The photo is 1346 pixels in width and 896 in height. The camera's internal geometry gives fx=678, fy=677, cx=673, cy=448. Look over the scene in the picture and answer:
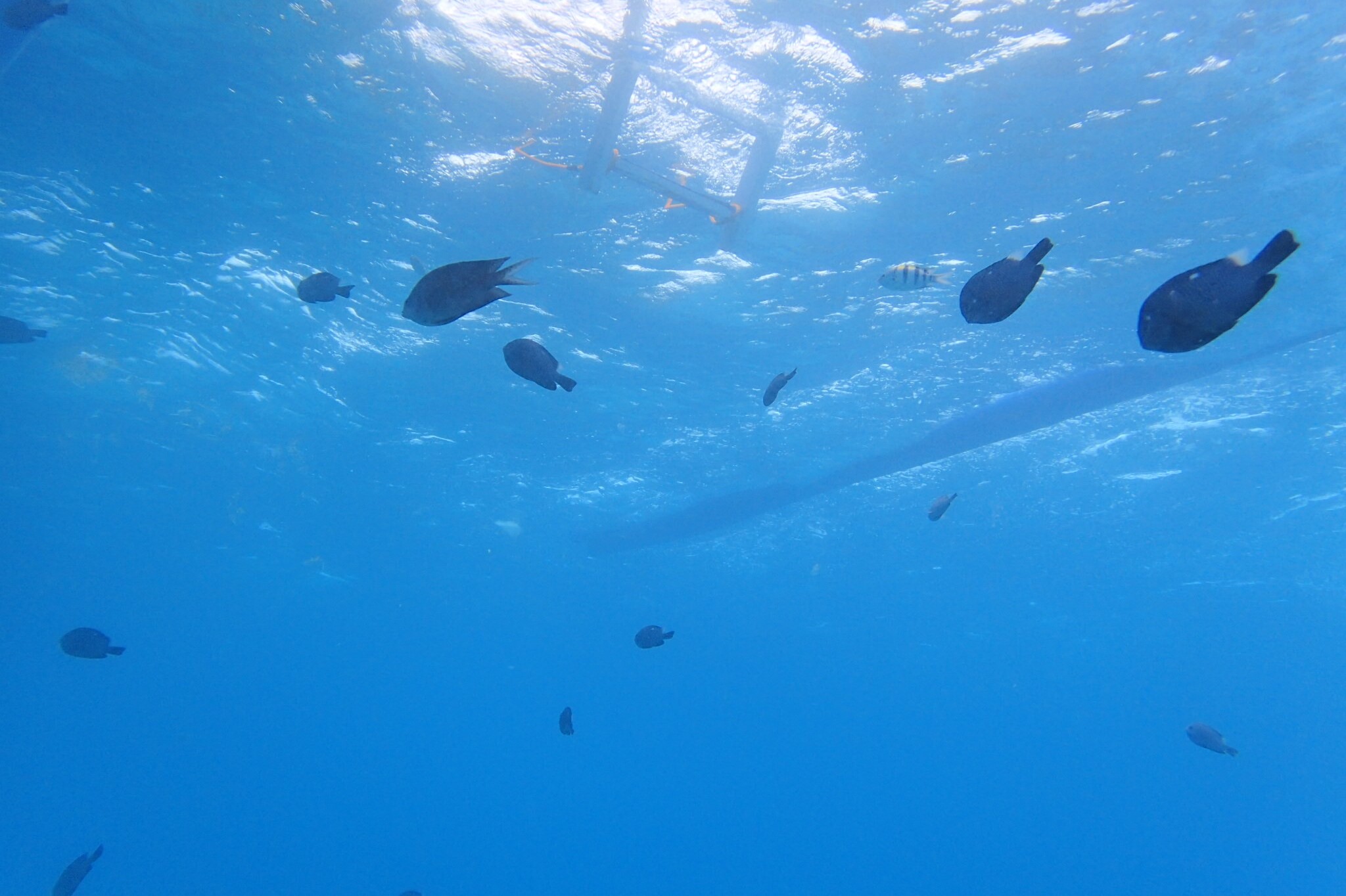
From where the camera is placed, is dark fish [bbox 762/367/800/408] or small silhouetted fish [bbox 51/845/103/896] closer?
dark fish [bbox 762/367/800/408]

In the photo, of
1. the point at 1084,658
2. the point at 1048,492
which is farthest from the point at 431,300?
the point at 1084,658

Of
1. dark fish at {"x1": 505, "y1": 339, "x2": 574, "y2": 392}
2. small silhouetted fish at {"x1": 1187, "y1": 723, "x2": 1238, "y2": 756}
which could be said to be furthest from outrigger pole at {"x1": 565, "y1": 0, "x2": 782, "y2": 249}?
small silhouetted fish at {"x1": 1187, "y1": 723, "x2": 1238, "y2": 756}

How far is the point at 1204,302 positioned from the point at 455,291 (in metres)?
3.04

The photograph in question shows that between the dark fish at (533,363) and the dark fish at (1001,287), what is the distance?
228 centimetres

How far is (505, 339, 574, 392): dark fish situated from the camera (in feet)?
13.5

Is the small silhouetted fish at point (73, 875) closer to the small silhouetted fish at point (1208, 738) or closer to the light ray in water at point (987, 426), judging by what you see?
the small silhouetted fish at point (1208, 738)

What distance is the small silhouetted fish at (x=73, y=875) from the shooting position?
9.40 m

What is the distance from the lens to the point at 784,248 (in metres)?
12.9

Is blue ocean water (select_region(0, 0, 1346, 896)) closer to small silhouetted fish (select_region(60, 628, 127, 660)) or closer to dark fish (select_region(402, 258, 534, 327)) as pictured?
dark fish (select_region(402, 258, 534, 327))

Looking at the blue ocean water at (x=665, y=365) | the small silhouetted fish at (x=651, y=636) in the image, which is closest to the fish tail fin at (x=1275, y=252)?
the small silhouetted fish at (x=651, y=636)

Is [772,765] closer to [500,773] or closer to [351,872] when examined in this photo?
[500,773]

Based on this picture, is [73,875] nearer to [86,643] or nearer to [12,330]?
[86,643]

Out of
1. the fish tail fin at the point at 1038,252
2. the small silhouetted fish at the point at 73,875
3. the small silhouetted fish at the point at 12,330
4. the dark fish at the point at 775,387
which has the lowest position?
the small silhouetted fish at the point at 73,875

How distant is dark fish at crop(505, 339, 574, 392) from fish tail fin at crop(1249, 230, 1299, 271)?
3154 mm
